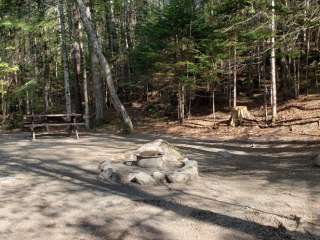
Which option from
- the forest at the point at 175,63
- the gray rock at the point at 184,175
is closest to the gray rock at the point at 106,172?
the gray rock at the point at 184,175

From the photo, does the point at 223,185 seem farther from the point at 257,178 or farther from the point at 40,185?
the point at 40,185

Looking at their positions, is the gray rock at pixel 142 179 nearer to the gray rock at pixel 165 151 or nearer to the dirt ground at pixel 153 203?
the dirt ground at pixel 153 203

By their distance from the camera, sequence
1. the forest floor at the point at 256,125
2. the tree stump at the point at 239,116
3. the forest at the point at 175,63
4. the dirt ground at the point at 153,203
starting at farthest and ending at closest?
the tree stump at the point at 239,116 → the forest at the point at 175,63 → the forest floor at the point at 256,125 → the dirt ground at the point at 153,203

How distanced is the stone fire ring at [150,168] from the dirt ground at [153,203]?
26 centimetres

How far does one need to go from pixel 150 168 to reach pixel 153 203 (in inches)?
85.8

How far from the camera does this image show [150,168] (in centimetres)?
902

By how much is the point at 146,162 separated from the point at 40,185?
2.25 metres

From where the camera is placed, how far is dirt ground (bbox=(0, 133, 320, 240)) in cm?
577

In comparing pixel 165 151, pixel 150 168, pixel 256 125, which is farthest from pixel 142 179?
pixel 256 125

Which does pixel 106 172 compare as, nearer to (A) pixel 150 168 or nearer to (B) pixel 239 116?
(A) pixel 150 168

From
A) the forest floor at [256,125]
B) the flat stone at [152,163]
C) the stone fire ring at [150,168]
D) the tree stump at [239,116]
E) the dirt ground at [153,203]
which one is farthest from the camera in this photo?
the tree stump at [239,116]

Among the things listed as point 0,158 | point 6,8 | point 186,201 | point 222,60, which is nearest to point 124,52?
point 6,8

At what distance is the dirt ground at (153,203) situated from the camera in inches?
227

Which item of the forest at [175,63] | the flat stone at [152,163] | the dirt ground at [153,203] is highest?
the forest at [175,63]
